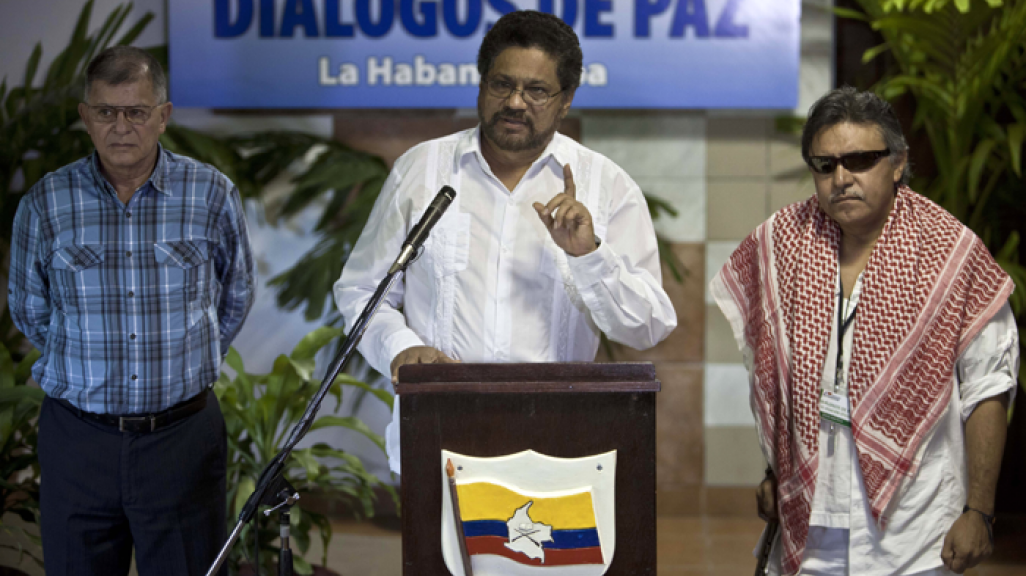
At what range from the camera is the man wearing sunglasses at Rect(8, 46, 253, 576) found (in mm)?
2094

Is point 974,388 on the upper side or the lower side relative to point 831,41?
lower

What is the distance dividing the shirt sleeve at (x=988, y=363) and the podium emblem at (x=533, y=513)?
79cm

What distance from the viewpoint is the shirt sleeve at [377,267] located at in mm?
1823

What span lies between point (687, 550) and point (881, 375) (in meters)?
2.20

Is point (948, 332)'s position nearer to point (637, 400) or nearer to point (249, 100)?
point (637, 400)

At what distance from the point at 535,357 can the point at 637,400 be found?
0.59m

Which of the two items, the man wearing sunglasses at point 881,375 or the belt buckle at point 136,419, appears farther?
the belt buckle at point 136,419

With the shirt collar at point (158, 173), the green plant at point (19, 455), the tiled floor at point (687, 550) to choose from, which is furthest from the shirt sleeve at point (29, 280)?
the tiled floor at point (687, 550)

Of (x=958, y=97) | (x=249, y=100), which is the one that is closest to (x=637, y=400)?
(x=958, y=97)

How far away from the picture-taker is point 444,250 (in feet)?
6.17

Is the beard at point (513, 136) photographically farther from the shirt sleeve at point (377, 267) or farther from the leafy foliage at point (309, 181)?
the leafy foliage at point (309, 181)

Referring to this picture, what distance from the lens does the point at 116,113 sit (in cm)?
210

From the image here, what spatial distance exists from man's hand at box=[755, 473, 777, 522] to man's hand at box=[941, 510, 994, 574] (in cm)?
31

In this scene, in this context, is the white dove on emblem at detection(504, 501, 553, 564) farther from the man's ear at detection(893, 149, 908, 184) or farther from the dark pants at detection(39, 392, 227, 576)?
the dark pants at detection(39, 392, 227, 576)
